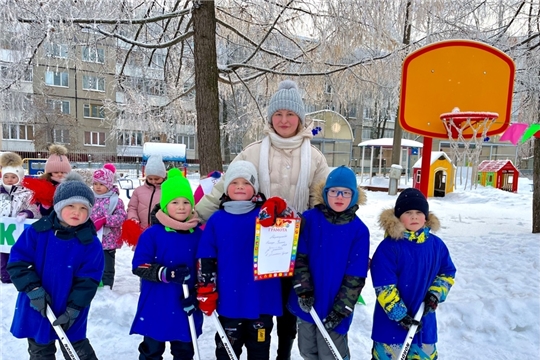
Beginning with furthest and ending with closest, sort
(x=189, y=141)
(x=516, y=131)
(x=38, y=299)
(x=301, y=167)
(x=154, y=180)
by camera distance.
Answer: (x=189, y=141), (x=516, y=131), (x=154, y=180), (x=301, y=167), (x=38, y=299)

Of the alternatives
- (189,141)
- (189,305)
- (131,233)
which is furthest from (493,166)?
(189,141)

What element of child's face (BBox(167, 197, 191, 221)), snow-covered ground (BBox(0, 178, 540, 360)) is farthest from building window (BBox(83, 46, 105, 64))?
child's face (BBox(167, 197, 191, 221))

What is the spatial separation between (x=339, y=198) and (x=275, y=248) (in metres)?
0.54

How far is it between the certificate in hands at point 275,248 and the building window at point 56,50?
469 centimetres

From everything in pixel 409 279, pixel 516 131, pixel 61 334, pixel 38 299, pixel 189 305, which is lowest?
pixel 61 334

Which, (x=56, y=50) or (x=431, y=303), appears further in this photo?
(x=56, y=50)

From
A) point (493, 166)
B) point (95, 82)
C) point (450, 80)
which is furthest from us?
point (95, 82)

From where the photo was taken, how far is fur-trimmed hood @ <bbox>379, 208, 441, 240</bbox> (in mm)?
2387

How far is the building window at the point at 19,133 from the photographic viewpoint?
26641mm

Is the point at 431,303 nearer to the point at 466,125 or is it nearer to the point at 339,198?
the point at 339,198

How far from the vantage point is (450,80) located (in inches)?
175

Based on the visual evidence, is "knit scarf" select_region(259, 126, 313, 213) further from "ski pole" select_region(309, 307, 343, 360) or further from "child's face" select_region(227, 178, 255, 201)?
"ski pole" select_region(309, 307, 343, 360)

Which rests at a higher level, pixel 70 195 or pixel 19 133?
pixel 19 133


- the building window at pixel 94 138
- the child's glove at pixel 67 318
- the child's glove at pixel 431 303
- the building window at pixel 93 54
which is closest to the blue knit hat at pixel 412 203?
the child's glove at pixel 431 303
